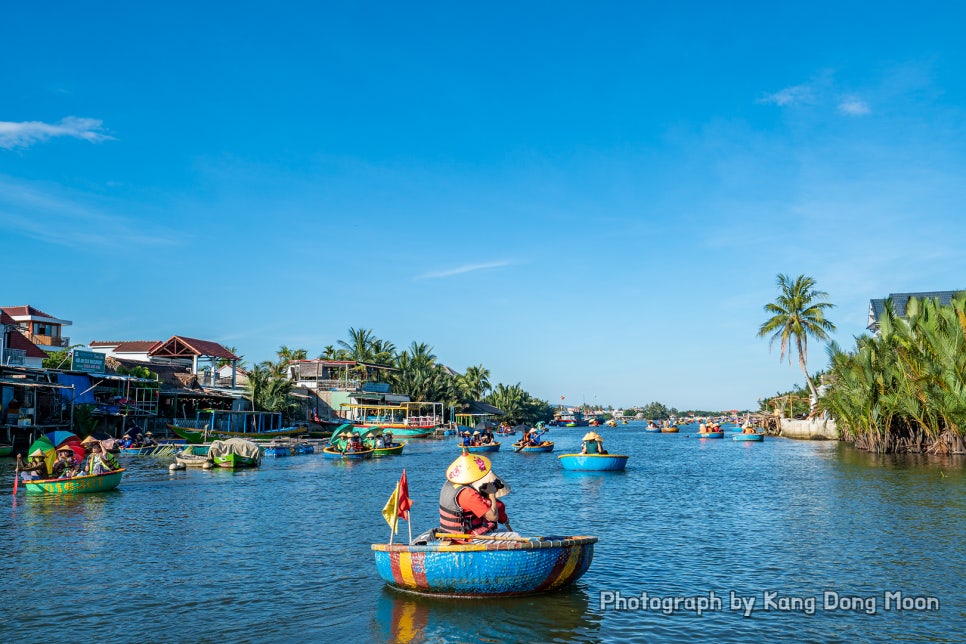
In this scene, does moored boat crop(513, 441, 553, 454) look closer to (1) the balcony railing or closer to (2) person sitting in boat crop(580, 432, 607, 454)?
(2) person sitting in boat crop(580, 432, 607, 454)

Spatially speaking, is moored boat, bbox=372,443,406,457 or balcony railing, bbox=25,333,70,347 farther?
balcony railing, bbox=25,333,70,347

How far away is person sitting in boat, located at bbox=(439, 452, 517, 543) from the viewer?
14.0 m

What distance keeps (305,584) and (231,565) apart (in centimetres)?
280

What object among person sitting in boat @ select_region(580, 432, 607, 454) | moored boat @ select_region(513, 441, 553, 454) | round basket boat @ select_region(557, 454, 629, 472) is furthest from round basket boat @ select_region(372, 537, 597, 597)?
moored boat @ select_region(513, 441, 553, 454)

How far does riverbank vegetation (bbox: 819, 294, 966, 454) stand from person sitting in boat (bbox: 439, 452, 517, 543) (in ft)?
113

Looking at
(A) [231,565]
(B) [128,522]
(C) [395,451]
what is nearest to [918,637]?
(A) [231,565]

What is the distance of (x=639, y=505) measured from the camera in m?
26.8

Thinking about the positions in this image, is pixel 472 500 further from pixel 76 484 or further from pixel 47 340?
pixel 47 340

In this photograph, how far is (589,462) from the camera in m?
39.4

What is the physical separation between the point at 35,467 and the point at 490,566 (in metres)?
24.1

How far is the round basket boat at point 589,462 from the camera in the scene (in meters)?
39.3

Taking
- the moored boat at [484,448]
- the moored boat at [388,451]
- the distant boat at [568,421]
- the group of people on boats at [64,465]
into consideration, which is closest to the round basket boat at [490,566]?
the group of people on boats at [64,465]

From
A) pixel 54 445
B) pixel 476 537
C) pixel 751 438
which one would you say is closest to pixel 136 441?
pixel 54 445

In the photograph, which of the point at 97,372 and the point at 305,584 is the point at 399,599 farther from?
the point at 97,372
